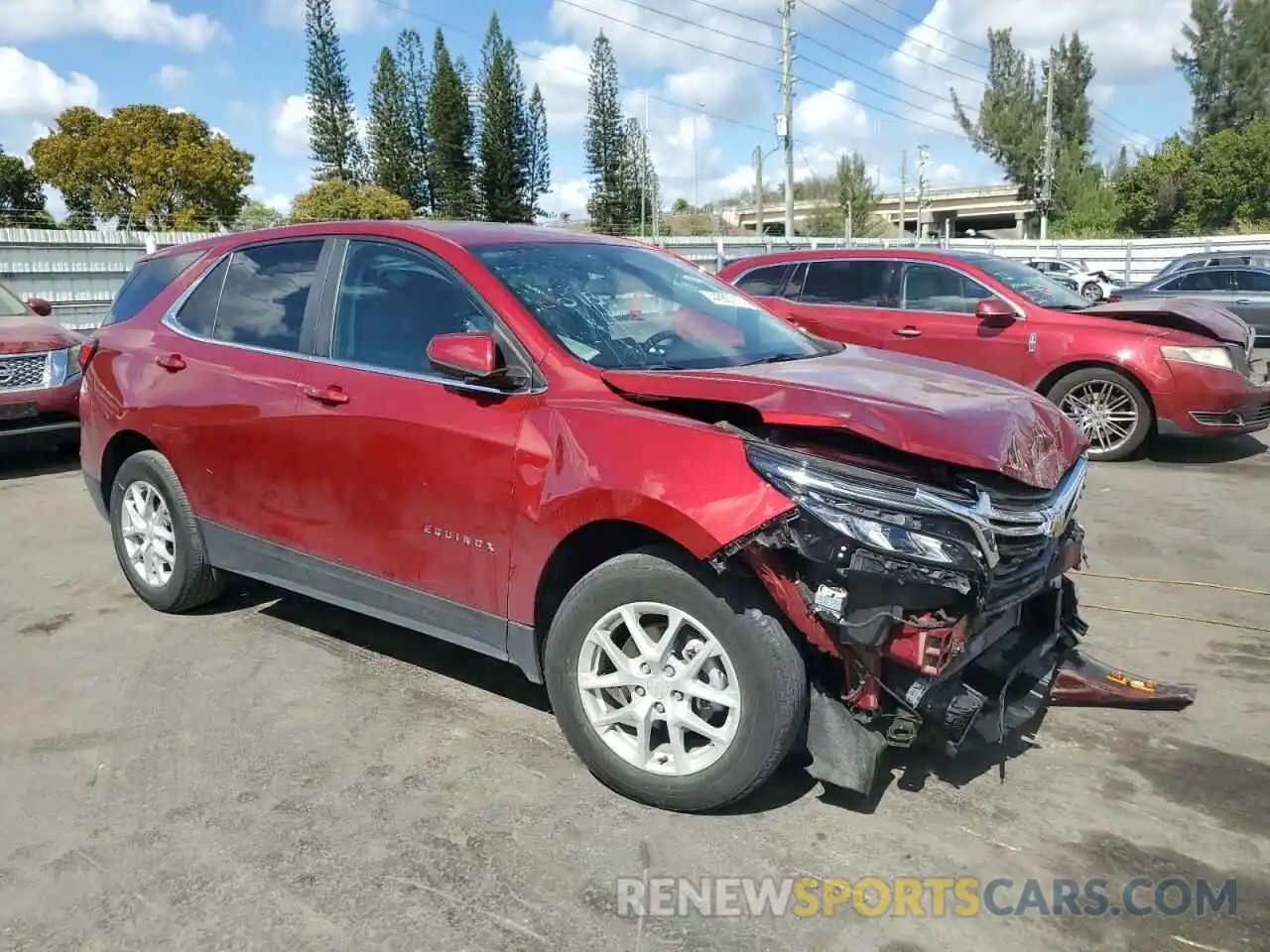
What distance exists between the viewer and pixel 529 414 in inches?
130

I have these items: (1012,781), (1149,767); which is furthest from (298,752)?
(1149,767)

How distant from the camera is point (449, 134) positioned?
233ft

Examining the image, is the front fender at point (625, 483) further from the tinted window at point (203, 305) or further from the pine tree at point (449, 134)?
the pine tree at point (449, 134)

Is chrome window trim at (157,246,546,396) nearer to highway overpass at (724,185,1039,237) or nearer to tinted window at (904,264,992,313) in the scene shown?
tinted window at (904,264,992,313)

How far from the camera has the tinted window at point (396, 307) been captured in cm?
368

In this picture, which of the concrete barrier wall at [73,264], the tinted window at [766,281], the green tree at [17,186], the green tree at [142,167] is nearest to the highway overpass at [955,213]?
the green tree at [142,167]

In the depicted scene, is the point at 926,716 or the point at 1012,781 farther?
the point at 1012,781

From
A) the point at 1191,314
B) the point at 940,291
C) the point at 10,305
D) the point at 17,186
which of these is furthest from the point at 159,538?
the point at 17,186

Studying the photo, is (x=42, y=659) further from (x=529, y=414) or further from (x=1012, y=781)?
(x=1012, y=781)

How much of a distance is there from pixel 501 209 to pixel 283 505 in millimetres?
71247

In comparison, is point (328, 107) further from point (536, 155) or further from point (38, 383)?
point (38, 383)

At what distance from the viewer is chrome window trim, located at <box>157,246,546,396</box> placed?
3393 millimetres

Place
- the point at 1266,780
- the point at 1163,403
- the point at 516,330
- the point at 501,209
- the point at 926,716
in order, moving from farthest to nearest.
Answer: the point at 501,209, the point at 1163,403, the point at 516,330, the point at 1266,780, the point at 926,716

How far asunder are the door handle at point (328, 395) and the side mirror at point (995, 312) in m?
6.12
